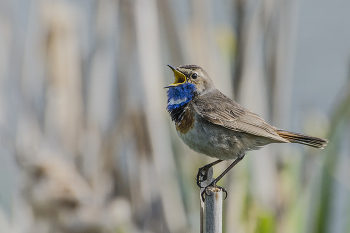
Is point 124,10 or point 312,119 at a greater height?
point 124,10

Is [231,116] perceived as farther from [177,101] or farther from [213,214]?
[213,214]

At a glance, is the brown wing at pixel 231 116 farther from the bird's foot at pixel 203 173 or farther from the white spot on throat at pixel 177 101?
the bird's foot at pixel 203 173

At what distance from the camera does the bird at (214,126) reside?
1.53m

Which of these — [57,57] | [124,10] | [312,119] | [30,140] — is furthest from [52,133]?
[312,119]

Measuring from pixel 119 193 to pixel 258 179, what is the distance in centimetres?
88

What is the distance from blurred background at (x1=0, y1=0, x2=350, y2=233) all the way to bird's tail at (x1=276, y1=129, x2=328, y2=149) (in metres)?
0.40

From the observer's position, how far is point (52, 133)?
106 inches

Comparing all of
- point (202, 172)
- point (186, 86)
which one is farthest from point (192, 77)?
point (202, 172)

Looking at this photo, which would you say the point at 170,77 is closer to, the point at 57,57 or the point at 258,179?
the point at 57,57

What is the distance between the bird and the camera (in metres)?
1.53

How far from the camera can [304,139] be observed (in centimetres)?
155

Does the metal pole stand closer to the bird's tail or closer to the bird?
the bird

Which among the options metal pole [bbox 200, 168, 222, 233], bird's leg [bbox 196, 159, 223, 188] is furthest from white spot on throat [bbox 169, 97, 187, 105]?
metal pole [bbox 200, 168, 222, 233]

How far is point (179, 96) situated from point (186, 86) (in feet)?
0.15
